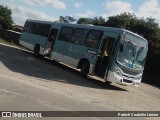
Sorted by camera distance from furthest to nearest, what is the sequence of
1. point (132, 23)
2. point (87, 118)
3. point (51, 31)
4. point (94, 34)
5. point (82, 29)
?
point (132, 23) < point (51, 31) < point (82, 29) < point (94, 34) < point (87, 118)

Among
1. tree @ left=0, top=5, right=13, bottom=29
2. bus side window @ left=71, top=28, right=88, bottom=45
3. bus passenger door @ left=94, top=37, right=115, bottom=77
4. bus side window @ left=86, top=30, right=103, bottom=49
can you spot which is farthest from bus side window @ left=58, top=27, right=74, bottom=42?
tree @ left=0, top=5, right=13, bottom=29

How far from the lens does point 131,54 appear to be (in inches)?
709

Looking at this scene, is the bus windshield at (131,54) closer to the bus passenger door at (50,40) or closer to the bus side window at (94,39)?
the bus side window at (94,39)

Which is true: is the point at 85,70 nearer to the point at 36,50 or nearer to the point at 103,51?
the point at 103,51

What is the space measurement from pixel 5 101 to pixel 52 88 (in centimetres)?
453

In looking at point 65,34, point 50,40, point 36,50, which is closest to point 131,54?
point 65,34

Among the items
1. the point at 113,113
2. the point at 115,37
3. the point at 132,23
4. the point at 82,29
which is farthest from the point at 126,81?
the point at 132,23

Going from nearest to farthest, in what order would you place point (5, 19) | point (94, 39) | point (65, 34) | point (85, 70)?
point (94, 39) < point (85, 70) < point (65, 34) < point (5, 19)

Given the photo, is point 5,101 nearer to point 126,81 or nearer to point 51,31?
point 126,81

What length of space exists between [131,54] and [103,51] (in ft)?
4.84

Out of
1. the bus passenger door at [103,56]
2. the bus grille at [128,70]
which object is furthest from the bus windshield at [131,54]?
the bus passenger door at [103,56]

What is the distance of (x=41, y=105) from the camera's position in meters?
9.64

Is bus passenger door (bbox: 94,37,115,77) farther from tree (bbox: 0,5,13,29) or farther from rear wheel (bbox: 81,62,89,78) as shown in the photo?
tree (bbox: 0,5,13,29)

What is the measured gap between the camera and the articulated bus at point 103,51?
17.5 m
